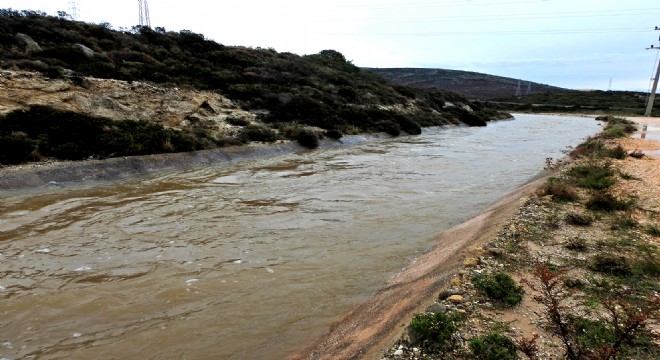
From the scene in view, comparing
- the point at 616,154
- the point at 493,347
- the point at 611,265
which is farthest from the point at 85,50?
the point at 616,154

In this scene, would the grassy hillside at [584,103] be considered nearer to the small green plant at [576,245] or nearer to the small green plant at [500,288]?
the small green plant at [576,245]

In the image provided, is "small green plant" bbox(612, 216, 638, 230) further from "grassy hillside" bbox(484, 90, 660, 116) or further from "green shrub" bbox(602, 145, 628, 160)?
"grassy hillside" bbox(484, 90, 660, 116)

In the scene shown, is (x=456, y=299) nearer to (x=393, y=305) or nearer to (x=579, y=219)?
(x=393, y=305)

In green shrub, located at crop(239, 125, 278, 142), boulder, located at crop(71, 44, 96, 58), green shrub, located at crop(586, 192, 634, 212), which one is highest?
boulder, located at crop(71, 44, 96, 58)

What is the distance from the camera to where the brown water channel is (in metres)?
5.25

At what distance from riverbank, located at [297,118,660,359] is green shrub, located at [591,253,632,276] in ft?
0.13

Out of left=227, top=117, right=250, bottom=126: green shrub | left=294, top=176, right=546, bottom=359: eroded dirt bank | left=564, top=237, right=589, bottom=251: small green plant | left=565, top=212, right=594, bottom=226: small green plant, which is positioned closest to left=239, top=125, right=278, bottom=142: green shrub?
left=227, top=117, right=250, bottom=126: green shrub

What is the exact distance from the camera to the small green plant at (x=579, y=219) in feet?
25.9

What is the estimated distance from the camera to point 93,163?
14.4m

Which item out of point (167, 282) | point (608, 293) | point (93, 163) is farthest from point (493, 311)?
point (93, 163)

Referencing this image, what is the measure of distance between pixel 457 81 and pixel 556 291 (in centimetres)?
14569

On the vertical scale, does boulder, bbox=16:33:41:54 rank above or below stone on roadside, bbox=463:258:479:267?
above

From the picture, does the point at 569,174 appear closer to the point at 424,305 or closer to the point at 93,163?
the point at 424,305

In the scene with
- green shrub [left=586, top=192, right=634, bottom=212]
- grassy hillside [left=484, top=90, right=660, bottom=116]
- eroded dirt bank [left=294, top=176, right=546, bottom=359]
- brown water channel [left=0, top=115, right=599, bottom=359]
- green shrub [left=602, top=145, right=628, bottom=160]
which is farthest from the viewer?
grassy hillside [left=484, top=90, right=660, bottom=116]
